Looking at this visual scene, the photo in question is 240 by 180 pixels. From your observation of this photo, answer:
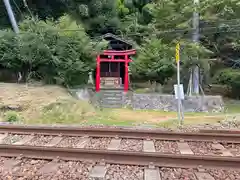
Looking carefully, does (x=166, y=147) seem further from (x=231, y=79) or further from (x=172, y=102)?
(x=231, y=79)

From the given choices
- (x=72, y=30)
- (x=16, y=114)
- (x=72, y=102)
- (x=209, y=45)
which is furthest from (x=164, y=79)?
(x=16, y=114)

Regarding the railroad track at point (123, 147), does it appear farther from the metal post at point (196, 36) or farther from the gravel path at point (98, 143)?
the metal post at point (196, 36)

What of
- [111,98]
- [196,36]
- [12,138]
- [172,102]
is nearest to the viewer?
[12,138]

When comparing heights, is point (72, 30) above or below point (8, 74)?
above

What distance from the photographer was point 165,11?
19.2 m

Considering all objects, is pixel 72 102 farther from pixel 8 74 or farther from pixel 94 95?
pixel 94 95

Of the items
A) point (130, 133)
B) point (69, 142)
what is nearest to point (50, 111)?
point (69, 142)

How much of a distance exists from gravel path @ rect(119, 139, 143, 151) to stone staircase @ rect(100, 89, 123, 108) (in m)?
14.2

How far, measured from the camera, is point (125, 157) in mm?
5598

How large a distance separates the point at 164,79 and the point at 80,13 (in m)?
9.64

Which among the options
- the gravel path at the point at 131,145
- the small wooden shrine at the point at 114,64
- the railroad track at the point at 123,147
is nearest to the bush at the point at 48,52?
the small wooden shrine at the point at 114,64

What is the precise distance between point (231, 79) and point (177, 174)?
1717 centimetres

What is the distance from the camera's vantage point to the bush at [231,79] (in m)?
20.4

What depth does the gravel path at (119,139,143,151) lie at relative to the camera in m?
6.66
